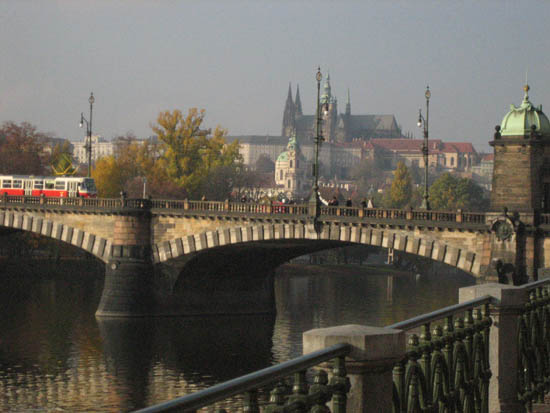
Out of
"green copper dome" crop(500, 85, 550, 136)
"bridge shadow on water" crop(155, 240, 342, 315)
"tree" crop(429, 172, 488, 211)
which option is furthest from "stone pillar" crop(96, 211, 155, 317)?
"tree" crop(429, 172, 488, 211)

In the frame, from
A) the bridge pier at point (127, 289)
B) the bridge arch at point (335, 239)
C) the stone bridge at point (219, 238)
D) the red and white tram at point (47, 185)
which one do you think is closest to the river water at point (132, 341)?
the bridge pier at point (127, 289)

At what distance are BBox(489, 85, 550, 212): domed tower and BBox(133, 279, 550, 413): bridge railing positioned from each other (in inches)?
1075

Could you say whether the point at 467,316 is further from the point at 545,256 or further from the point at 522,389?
the point at 545,256

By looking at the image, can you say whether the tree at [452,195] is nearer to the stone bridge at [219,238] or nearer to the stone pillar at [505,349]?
the stone bridge at [219,238]

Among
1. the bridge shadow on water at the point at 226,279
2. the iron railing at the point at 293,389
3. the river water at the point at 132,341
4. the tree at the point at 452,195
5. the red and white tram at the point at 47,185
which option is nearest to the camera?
the iron railing at the point at 293,389

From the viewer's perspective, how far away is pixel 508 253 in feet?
123

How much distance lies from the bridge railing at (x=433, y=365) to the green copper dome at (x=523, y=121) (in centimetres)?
2793

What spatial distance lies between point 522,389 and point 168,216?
4069 cm

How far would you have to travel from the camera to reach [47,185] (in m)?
65.5

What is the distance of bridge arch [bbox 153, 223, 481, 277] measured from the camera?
4019 centimetres

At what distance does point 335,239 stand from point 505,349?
3367 centimetres

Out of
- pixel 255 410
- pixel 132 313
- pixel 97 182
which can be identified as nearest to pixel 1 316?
pixel 132 313

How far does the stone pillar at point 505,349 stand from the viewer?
32.7 feet

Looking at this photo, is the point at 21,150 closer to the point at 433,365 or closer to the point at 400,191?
the point at 400,191
